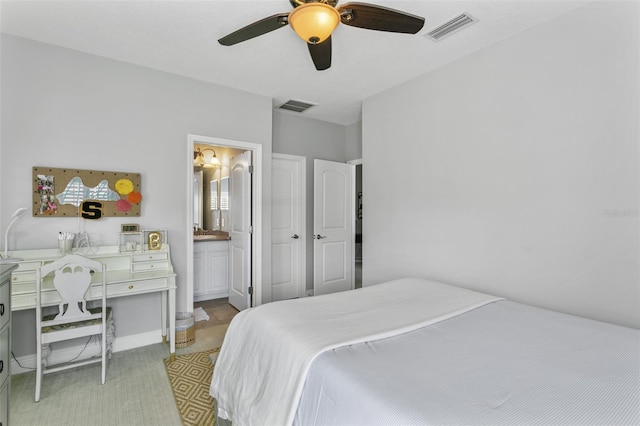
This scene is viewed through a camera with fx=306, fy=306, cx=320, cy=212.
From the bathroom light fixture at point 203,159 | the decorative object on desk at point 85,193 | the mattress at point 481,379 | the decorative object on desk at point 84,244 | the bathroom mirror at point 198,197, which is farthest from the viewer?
the bathroom mirror at point 198,197

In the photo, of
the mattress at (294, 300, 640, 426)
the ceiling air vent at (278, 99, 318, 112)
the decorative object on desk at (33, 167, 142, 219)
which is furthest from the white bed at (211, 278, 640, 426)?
the ceiling air vent at (278, 99, 318, 112)

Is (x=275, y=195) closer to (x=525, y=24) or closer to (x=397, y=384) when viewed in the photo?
(x=525, y=24)

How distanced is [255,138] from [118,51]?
1.50 meters

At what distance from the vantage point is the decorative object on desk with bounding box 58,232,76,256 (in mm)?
2486

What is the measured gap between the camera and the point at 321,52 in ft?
6.44

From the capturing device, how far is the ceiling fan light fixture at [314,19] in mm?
1519

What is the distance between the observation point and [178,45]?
2.58 m

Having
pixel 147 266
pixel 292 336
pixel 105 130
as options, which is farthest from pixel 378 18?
pixel 147 266

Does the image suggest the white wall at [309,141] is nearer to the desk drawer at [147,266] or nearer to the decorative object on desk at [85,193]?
the decorative object on desk at [85,193]

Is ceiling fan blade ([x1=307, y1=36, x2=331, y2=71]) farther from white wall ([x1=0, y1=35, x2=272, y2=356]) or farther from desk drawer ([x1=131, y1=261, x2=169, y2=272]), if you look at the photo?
desk drawer ([x1=131, y1=261, x2=169, y2=272])

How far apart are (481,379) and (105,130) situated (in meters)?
3.35

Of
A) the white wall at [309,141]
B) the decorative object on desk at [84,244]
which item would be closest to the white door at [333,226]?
the white wall at [309,141]

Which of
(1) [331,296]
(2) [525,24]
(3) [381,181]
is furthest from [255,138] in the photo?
(2) [525,24]

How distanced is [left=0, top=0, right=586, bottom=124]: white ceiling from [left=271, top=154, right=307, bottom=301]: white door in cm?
118
